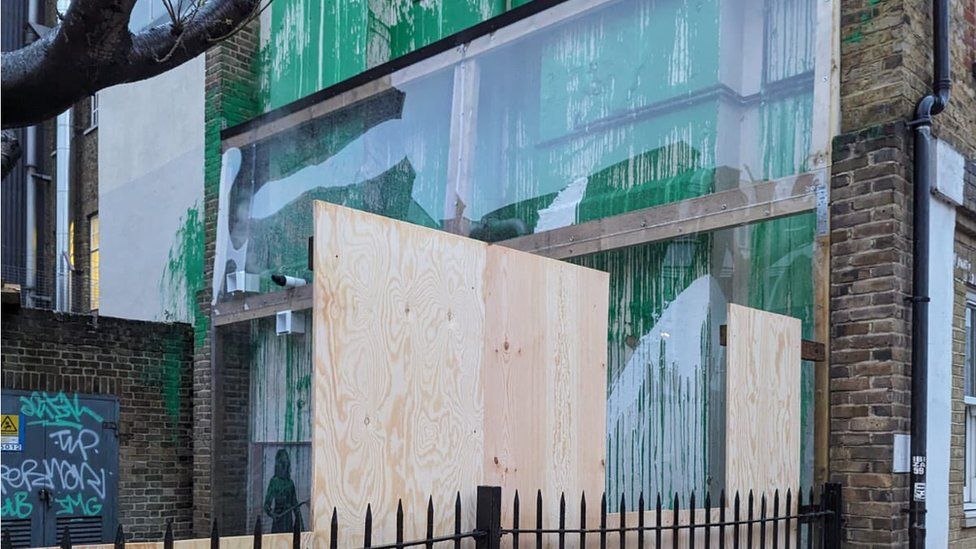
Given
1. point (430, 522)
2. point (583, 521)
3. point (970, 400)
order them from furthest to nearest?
point (970, 400) < point (583, 521) < point (430, 522)

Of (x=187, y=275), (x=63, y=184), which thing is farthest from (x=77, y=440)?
(x=63, y=184)

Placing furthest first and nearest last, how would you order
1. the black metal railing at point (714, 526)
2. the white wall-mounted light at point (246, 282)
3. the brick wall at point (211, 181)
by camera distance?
1. the brick wall at point (211, 181)
2. the white wall-mounted light at point (246, 282)
3. the black metal railing at point (714, 526)

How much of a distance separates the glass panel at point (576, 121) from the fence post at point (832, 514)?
6.06 feet

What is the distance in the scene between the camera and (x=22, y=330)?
897cm

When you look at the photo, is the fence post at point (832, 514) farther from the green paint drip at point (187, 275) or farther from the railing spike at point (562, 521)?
the green paint drip at point (187, 275)

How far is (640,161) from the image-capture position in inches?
247

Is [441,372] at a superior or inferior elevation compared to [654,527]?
superior

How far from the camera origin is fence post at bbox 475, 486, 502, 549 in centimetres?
331

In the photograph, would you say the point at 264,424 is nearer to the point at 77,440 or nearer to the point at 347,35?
the point at 77,440

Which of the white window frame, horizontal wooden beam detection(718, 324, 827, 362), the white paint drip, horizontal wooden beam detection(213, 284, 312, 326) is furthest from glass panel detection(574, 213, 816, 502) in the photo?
the white window frame

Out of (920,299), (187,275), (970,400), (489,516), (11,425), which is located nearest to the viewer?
(489,516)

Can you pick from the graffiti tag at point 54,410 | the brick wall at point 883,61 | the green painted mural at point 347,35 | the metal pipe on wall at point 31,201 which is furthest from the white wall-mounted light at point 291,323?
the metal pipe on wall at point 31,201

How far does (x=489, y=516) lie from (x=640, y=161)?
11.6 feet

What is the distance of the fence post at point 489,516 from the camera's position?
3.31m
